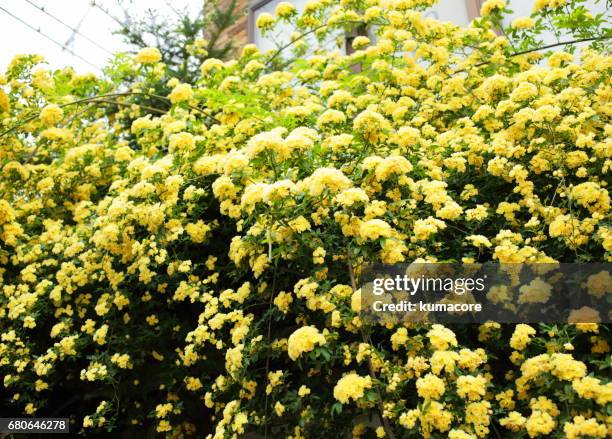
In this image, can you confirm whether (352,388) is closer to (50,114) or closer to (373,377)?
(373,377)

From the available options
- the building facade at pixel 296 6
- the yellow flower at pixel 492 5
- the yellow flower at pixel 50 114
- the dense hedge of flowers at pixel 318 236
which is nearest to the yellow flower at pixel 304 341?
the dense hedge of flowers at pixel 318 236

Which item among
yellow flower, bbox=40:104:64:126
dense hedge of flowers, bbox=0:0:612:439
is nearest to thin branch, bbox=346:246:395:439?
dense hedge of flowers, bbox=0:0:612:439

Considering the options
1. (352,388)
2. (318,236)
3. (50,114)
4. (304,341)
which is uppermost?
(50,114)

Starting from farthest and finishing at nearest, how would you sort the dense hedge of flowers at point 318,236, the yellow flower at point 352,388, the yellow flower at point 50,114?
the yellow flower at point 50,114, the dense hedge of flowers at point 318,236, the yellow flower at point 352,388

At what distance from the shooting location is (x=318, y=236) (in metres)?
1.77

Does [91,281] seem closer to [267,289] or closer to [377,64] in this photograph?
[267,289]

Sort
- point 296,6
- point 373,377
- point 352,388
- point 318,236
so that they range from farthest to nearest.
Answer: point 296,6 < point 318,236 < point 373,377 < point 352,388

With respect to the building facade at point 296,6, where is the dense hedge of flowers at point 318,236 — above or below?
below

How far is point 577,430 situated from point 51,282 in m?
2.47

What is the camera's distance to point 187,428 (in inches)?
104

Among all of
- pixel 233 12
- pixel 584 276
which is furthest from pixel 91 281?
pixel 233 12

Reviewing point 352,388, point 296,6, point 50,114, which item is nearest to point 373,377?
point 352,388

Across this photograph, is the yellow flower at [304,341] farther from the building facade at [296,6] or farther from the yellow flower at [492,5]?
the building facade at [296,6]

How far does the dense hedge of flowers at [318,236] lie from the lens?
1.53 meters
